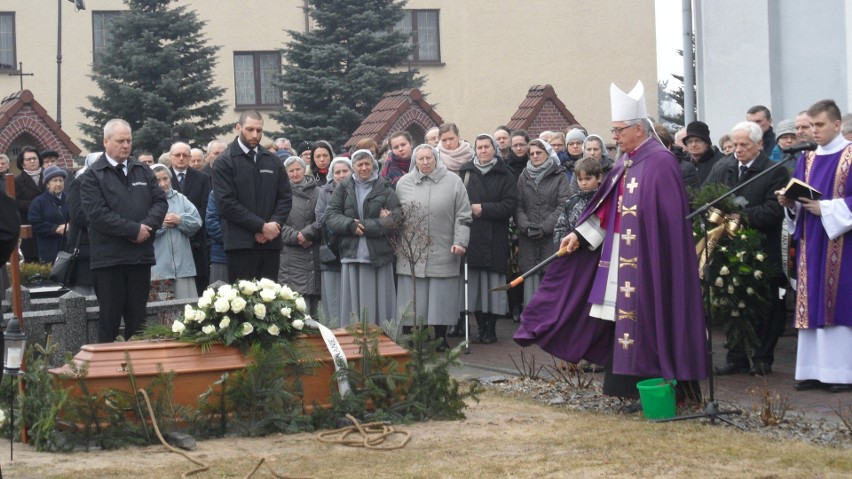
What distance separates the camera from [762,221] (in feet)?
37.0

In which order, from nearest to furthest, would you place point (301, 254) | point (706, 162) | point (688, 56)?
point (706, 162) → point (301, 254) → point (688, 56)

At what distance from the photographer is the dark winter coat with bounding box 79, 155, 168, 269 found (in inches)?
433

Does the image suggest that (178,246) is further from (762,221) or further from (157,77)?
(157,77)

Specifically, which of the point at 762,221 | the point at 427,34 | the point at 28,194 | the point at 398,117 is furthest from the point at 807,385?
the point at 427,34

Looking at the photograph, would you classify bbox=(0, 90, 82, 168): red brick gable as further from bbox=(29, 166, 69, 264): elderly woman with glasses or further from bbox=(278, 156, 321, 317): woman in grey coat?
bbox=(278, 156, 321, 317): woman in grey coat

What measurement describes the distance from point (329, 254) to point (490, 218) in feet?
5.62

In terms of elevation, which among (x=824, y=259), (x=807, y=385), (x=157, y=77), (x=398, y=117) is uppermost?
(x=157, y=77)

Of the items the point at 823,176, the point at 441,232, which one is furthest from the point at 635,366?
the point at 441,232

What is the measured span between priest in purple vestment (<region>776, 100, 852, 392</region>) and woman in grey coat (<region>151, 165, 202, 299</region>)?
6167 millimetres

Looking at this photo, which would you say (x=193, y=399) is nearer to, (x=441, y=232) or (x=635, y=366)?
(x=635, y=366)

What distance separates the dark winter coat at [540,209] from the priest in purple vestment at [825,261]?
142 inches

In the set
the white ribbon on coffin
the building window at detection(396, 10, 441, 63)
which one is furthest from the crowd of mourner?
the building window at detection(396, 10, 441, 63)

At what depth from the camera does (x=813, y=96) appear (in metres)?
17.3

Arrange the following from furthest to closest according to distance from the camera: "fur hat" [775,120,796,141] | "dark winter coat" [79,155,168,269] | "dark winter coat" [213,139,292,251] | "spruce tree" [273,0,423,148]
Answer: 1. "spruce tree" [273,0,423,148]
2. "fur hat" [775,120,796,141]
3. "dark winter coat" [213,139,292,251]
4. "dark winter coat" [79,155,168,269]
